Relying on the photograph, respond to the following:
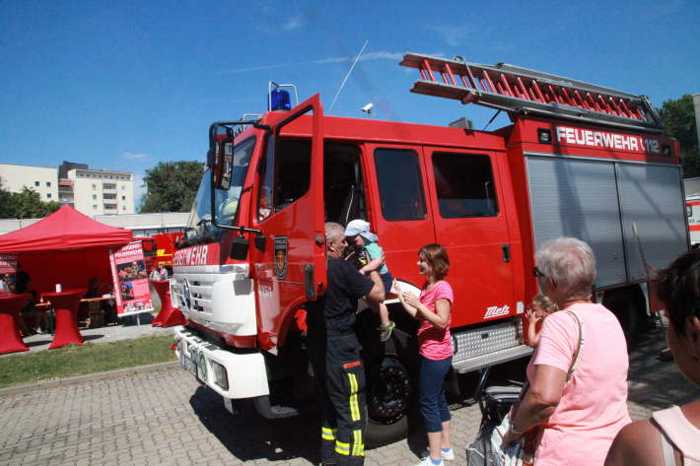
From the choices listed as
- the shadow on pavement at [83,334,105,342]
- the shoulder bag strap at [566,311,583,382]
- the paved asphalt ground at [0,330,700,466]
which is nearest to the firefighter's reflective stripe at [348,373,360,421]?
the paved asphalt ground at [0,330,700,466]

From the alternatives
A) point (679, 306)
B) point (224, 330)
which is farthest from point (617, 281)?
point (679, 306)

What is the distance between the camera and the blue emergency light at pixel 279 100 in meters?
4.08

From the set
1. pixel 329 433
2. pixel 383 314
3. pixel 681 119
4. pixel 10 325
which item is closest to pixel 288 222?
pixel 383 314

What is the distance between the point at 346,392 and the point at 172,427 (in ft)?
8.88

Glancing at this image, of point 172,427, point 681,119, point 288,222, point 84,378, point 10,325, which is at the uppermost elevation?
point 681,119

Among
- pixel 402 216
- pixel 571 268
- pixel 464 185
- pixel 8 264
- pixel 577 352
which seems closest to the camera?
pixel 577 352

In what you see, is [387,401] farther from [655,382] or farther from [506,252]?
[655,382]

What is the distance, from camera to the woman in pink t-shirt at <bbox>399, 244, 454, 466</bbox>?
332 cm

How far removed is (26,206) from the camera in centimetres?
5697

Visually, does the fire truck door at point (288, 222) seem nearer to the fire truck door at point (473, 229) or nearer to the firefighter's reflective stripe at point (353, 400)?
the firefighter's reflective stripe at point (353, 400)

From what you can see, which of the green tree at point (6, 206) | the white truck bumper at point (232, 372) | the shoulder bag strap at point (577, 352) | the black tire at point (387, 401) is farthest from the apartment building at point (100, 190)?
the shoulder bag strap at point (577, 352)

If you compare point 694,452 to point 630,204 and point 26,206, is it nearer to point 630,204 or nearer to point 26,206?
point 630,204

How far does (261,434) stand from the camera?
4.47m

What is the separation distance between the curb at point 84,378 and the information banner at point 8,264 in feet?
31.1
